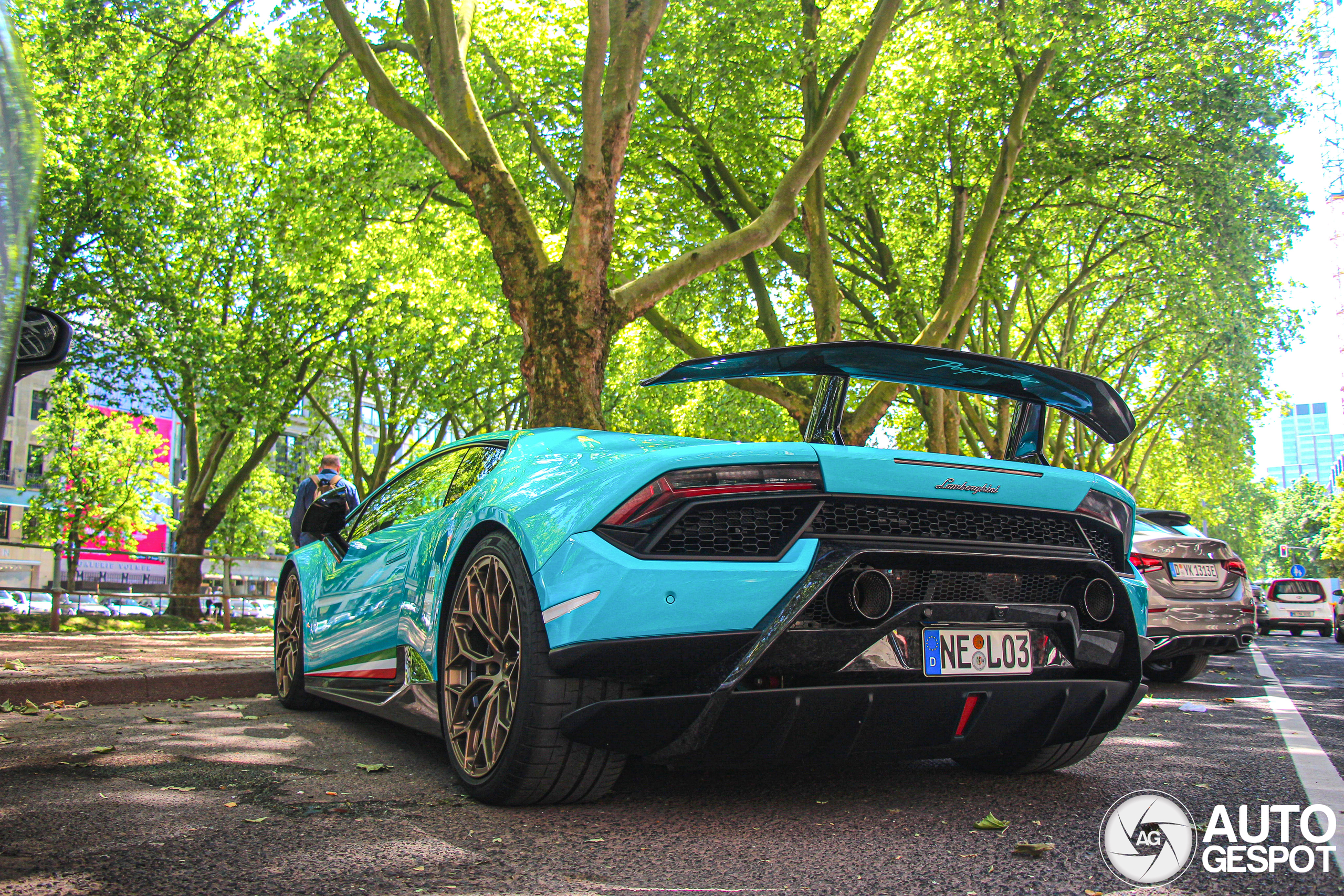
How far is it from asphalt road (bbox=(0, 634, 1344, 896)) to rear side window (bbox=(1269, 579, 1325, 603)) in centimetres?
3198

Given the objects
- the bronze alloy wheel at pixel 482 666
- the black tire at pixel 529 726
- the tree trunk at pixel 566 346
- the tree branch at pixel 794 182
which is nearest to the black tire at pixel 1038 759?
the black tire at pixel 529 726

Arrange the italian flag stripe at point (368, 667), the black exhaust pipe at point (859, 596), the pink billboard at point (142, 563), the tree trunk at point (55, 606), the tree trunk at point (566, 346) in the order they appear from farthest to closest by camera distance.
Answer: the pink billboard at point (142, 563), the tree trunk at point (55, 606), the tree trunk at point (566, 346), the italian flag stripe at point (368, 667), the black exhaust pipe at point (859, 596)

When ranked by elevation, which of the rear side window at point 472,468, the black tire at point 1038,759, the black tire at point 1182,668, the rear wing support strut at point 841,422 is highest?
the rear wing support strut at point 841,422

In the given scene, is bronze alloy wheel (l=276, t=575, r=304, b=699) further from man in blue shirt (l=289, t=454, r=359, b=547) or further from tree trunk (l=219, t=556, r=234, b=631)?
tree trunk (l=219, t=556, r=234, b=631)

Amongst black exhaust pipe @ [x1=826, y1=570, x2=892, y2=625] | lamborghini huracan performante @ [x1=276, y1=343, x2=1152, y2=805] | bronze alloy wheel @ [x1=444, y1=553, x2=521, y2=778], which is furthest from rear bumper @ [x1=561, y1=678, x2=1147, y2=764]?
bronze alloy wheel @ [x1=444, y1=553, x2=521, y2=778]

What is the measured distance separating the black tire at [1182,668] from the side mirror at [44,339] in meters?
8.74

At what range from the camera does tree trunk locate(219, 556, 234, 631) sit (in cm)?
1614

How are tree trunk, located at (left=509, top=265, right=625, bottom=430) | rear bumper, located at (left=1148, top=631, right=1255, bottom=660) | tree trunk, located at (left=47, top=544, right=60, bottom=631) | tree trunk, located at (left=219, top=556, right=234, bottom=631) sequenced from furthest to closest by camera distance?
tree trunk, located at (left=219, top=556, right=234, bottom=631), tree trunk, located at (left=47, top=544, right=60, bottom=631), tree trunk, located at (left=509, top=265, right=625, bottom=430), rear bumper, located at (left=1148, top=631, right=1255, bottom=660)

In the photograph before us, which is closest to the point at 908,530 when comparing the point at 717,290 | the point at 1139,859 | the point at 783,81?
the point at 1139,859

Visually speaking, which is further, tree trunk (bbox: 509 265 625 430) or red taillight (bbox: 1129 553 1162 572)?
tree trunk (bbox: 509 265 625 430)

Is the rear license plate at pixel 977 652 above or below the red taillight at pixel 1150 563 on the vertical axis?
below

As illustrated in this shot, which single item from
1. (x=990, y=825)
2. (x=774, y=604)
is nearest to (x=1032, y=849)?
(x=990, y=825)

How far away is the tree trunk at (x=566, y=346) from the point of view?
902cm

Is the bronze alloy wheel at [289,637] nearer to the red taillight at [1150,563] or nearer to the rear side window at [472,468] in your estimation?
the rear side window at [472,468]
